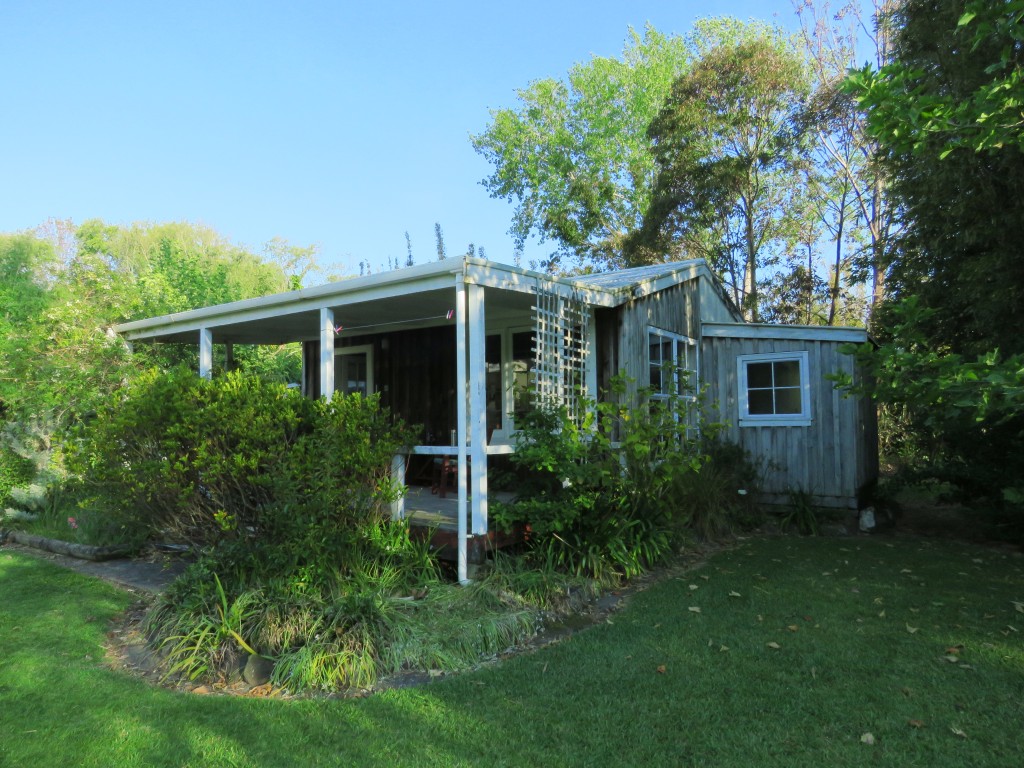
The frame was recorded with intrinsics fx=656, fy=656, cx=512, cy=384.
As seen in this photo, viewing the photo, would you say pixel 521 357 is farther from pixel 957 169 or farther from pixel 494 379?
pixel 957 169

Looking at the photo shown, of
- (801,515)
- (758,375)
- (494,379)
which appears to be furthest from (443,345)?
(801,515)

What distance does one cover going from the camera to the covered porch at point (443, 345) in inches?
211

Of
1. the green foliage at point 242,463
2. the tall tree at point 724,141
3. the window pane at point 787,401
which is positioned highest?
the tall tree at point 724,141

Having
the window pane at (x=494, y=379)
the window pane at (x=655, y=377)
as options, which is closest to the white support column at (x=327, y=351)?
the window pane at (x=494, y=379)

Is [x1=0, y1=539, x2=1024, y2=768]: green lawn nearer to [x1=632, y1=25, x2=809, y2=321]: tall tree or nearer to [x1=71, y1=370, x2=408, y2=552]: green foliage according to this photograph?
[x1=71, y1=370, x2=408, y2=552]: green foliage

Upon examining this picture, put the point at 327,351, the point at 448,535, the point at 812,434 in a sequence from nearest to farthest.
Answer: the point at 448,535, the point at 327,351, the point at 812,434

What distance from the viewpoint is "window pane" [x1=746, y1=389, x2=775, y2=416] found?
9.35 m

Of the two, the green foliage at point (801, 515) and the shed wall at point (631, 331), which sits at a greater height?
the shed wall at point (631, 331)

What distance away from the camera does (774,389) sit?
9320mm

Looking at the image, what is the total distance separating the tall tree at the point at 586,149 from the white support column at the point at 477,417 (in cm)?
1974

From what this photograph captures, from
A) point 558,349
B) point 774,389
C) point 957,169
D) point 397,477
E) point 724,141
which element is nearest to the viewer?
point 397,477

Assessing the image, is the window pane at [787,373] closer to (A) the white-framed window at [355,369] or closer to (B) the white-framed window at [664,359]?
(B) the white-framed window at [664,359]

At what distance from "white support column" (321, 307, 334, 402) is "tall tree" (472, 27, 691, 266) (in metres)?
19.0

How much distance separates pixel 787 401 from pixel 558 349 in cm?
456
